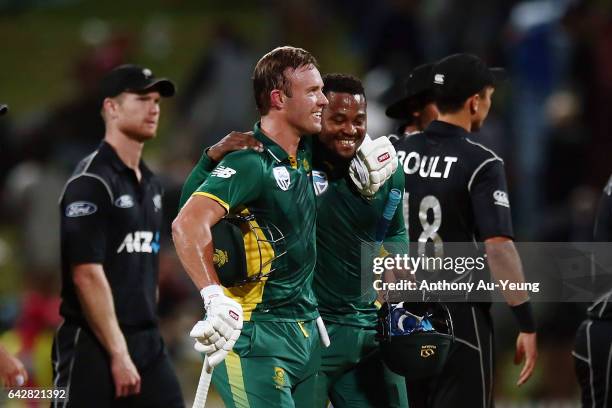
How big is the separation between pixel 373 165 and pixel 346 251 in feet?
1.58

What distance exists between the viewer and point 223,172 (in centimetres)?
499

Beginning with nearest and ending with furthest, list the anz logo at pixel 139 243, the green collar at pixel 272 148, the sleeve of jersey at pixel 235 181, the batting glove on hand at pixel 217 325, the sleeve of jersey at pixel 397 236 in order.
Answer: the batting glove on hand at pixel 217 325
the sleeve of jersey at pixel 235 181
the green collar at pixel 272 148
the sleeve of jersey at pixel 397 236
the anz logo at pixel 139 243

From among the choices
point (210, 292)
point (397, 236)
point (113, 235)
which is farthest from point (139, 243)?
point (210, 292)

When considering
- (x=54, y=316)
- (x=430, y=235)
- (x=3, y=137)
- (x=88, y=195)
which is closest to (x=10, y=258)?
(x=3, y=137)

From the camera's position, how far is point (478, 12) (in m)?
12.4

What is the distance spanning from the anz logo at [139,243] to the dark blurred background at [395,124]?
3243mm

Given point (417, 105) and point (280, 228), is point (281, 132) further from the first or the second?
point (417, 105)

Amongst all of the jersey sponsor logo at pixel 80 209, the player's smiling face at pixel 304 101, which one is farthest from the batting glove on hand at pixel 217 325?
the jersey sponsor logo at pixel 80 209

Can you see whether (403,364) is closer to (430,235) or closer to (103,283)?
(430,235)

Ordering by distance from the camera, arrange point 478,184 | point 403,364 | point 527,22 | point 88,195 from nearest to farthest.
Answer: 1. point 403,364
2. point 478,184
3. point 88,195
4. point 527,22

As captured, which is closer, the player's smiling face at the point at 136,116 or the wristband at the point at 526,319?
the wristband at the point at 526,319

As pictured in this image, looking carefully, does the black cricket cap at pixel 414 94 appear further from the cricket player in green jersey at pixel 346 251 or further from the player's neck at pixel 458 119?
the cricket player in green jersey at pixel 346 251

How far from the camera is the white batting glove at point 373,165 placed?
542 centimetres

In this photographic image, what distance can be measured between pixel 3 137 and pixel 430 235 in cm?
689
